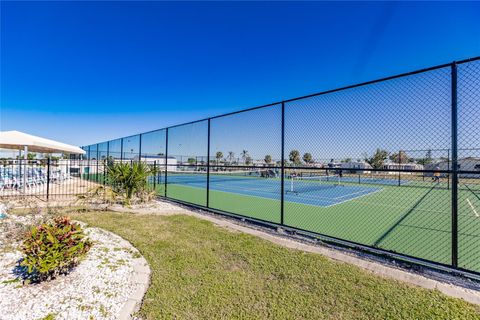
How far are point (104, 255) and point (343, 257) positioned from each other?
3.85 meters

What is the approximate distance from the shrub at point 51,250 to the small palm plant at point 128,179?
4890 mm

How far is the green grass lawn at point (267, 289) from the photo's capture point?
2312mm

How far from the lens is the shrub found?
8.35 feet

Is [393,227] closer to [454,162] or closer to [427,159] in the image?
[427,159]

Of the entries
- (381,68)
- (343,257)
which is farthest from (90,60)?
(343,257)

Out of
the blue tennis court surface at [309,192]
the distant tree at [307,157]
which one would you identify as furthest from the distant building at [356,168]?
the blue tennis court surface at [309,192]

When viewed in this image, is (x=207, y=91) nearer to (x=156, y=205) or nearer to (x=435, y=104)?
(x=156, y=205)

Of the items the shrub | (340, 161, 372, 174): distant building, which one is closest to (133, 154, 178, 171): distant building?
the shrub

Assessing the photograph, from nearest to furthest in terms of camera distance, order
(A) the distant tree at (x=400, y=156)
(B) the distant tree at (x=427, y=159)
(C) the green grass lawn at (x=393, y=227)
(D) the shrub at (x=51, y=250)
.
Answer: (D) the shrub at (x=51, y=250) → (C) the green grass lawn at (x=393, y=227) → (B) the distant tree at (x=427, y=159) → (A) the distant tree at (x=400, y=156)

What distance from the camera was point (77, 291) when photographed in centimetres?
254

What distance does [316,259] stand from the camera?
12.0 ft

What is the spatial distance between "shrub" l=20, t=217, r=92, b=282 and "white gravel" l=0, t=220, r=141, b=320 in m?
0.13

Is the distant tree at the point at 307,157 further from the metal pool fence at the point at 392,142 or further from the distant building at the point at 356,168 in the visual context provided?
the metal pool fence at the point at 392,142

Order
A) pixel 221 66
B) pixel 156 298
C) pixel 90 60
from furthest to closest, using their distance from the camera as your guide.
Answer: pixel 221 66, pixel 90 60, pixel 156 298
